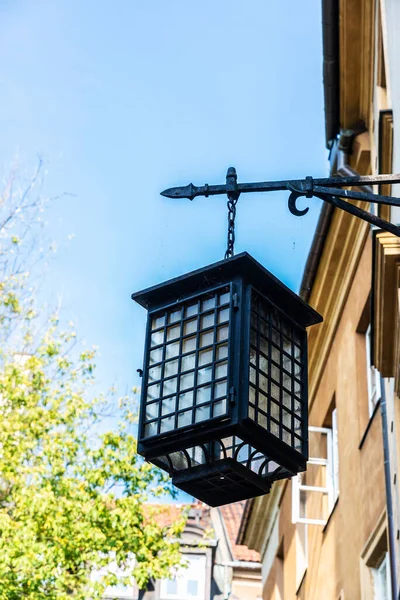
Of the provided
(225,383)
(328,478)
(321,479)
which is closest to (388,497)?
(328,478)

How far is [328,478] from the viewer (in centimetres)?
1521

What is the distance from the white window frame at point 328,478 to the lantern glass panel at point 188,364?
9.58m

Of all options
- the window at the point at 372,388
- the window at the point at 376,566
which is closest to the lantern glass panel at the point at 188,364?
the window at the point at 376,566

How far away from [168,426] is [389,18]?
619 centimetres

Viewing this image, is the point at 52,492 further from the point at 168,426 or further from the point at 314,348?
the point at 168,426

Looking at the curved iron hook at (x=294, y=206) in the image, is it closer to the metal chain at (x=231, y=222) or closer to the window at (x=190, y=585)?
the metal chain at (x=231, y=222)

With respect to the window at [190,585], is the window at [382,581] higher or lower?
lower

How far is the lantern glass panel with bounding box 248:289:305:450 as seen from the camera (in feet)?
15.4

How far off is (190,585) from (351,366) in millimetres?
22733

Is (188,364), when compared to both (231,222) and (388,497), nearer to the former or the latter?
(231,222)

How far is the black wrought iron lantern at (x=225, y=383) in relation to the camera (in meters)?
4.58

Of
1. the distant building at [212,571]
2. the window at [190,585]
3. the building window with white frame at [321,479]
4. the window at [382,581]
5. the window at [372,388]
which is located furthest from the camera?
the window at [190,585]

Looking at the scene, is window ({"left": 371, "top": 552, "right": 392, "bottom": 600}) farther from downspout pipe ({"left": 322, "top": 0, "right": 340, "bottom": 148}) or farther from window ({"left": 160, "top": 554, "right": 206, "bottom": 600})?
window ({"left": 160, "top": 554, "right": 206, "bottom": 600})

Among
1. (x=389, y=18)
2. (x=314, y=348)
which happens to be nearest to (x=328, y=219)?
(x=314, y=348)
